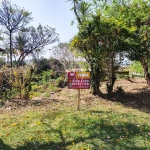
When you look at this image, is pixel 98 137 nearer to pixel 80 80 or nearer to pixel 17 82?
pixel 80 80

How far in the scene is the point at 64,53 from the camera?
2173 centimetres

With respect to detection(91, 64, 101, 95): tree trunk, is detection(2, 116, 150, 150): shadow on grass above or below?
below

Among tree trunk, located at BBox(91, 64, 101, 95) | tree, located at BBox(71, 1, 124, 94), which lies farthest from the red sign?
tree trunk, located at BBox(91, 64, 101, 95)

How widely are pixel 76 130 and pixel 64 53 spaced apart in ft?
55.8

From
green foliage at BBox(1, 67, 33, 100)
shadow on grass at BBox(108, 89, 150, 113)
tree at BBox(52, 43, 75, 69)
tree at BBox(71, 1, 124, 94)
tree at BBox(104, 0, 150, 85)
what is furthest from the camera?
tree at BBox(52, 43, 75, 69)

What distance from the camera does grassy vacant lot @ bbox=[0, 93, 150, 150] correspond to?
14.6 ft

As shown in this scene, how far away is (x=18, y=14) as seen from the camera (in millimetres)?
20203

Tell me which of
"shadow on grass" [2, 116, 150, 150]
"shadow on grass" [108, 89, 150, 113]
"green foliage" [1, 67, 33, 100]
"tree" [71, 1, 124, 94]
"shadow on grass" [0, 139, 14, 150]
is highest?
"tree" [71, 1, 124, 94]

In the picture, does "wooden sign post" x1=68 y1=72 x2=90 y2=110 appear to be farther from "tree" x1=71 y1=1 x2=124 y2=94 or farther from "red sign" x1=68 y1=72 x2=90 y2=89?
"tree" x1=71 y1=1 x2=124 y2=94

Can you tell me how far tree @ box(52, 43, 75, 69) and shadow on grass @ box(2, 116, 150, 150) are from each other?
46.9 feet

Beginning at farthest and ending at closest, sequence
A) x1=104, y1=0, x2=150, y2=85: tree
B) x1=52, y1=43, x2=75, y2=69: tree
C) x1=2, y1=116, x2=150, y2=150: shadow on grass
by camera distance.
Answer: x1=52, y1=43, x2=75, y2=69: tree < x1=104, y1=0, x2=150, y2=85: tree < x1=2, y1=116, x2=150, y2=150: shadow on grass

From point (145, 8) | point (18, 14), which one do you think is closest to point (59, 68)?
point (18, 14)

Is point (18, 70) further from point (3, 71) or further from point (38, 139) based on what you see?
point (38, 139)

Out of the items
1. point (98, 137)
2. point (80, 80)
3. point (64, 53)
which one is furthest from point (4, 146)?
point (64, 53)
